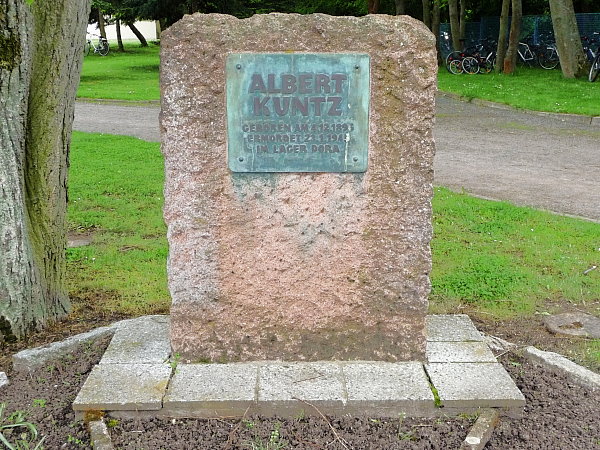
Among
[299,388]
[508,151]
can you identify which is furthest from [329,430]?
[508,151]

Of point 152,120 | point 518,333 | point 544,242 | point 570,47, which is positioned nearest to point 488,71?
point 570,47

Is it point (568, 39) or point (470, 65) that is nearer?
point (568, 39)

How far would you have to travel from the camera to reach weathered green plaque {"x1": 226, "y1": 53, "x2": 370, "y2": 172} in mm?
3154

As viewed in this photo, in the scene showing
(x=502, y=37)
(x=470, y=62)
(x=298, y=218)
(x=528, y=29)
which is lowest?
(x=470, y=62)

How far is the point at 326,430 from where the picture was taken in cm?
311

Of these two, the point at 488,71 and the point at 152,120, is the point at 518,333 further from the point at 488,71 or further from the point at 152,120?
the point at 488,71

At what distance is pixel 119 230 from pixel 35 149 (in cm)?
221

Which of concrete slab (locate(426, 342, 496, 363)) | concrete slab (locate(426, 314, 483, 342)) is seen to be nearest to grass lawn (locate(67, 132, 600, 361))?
concrete slab (locate(426, 314, 483, 342))

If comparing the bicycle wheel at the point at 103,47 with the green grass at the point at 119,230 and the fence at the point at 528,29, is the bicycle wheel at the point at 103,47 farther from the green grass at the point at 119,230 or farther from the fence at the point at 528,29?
the green grass at the point at 119,230

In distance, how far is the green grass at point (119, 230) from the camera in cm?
482

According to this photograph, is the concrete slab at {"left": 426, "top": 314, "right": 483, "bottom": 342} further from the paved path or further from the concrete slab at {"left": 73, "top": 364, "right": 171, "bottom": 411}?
the paved path

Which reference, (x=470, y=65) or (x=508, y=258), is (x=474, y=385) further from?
(x=470, y=65)

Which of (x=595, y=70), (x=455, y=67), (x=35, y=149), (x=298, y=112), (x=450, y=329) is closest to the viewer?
(x=298, y=112)

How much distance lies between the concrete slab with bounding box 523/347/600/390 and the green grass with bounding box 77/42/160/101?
14395mm
